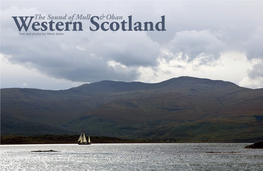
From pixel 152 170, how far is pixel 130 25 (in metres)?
121

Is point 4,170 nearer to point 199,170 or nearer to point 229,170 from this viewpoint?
point 199,170

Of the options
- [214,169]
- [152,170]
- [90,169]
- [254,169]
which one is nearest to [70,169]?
[90,169]

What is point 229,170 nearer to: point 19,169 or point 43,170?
point 43,170

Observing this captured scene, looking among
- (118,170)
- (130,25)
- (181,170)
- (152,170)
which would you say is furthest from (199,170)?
(130,25)

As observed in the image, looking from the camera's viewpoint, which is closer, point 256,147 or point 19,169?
point 19,169

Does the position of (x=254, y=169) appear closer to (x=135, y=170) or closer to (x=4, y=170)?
(x=135, y=170)

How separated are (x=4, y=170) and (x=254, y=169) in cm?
6174

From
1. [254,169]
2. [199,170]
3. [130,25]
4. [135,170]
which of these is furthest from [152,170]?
[130,25]

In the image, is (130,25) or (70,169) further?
(130,25)

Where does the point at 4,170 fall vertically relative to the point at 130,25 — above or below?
below

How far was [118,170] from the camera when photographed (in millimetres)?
89250

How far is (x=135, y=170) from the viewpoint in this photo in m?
89.2

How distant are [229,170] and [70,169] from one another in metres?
39.4

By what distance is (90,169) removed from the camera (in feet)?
302
